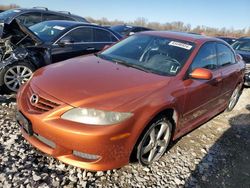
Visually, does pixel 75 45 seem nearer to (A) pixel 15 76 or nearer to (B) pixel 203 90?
(A) pixel 15 76

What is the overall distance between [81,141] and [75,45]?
3.99 metres

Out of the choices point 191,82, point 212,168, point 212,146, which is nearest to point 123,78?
point 191,82

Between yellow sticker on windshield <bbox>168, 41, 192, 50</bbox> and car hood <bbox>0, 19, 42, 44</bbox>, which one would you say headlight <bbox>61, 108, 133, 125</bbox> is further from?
car hood <bbox>0, 19, 42, 44</bbox>

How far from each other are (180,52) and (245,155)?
190cm

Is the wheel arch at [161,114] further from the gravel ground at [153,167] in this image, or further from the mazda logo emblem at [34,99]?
the mazda logo emblem at [34,99]

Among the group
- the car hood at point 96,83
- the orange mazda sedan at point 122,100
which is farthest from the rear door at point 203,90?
the car hood at point 96,83

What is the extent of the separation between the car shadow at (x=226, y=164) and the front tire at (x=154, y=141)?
0.51 meters

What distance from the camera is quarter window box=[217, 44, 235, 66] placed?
469 centimetres

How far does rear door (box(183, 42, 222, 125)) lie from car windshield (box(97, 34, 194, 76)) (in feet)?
0.70

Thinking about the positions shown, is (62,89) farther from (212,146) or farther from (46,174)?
(212,146)

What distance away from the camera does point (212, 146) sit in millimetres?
4316

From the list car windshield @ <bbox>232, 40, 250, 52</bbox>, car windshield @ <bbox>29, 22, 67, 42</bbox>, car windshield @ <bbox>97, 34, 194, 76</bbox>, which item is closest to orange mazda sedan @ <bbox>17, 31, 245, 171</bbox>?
car windshield @ <bbox>97, 34, 194, 76</bbox>

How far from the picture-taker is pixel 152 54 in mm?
3961

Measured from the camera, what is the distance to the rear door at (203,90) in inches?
146
